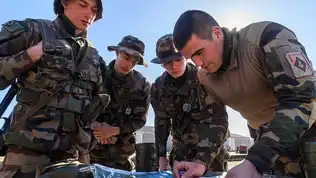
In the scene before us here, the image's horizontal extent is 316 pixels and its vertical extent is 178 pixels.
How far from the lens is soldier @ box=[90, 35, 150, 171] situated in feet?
12.7

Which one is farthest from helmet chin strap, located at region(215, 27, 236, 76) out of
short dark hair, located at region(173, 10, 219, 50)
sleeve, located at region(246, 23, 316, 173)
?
sleeve, located at region(246, 23, 316, 173)

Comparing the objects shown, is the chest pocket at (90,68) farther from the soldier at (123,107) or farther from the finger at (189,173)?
the soldier at (123,107)

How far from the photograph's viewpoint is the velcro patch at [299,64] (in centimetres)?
162

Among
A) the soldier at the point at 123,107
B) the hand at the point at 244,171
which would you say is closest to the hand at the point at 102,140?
the soldier at the point at 123,107

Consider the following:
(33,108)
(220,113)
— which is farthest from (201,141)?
(33,108)

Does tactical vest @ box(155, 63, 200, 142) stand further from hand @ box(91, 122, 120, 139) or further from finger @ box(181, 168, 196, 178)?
finger @ box(181, 168, 196, 178)

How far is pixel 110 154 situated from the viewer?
154 inches

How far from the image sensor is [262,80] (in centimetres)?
203

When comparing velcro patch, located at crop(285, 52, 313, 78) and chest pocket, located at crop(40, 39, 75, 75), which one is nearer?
velcro patch, located at crop(285, 52, 313, 78)

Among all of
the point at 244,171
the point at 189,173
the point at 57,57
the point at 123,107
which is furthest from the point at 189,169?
the point at 123,107

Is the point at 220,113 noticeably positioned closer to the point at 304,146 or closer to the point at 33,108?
the point at 304,146

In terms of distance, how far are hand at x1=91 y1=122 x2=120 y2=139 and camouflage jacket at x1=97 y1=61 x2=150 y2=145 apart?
0.37 feet

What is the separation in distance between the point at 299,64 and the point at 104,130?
244 centimetres

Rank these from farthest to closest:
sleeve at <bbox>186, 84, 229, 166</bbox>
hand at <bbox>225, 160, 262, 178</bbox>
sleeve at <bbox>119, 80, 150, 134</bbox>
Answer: sleeve at <bbox>119, 80, 150, 134</bbox>, sleeve at <bbox>186, 84, 229, 166</bbox>, hand at <bbox>225, 160, 262, 178</bbox>
